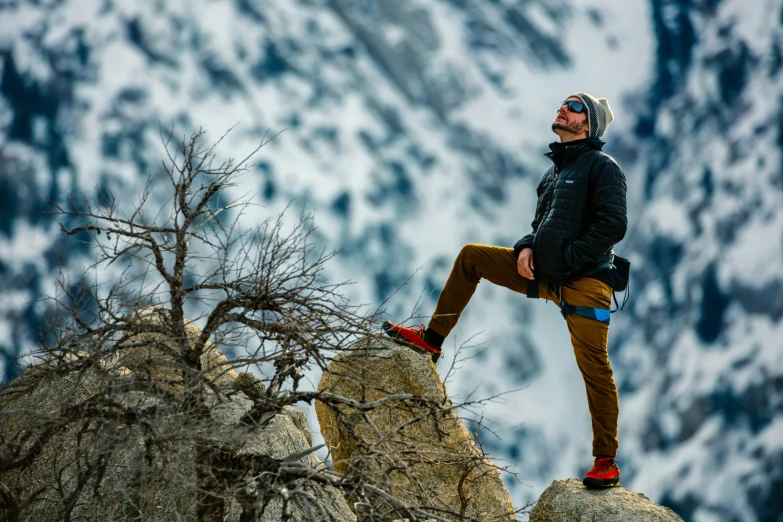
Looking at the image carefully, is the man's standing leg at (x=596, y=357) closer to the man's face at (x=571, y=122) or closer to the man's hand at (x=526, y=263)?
the man's hand at (x=526, y=263)

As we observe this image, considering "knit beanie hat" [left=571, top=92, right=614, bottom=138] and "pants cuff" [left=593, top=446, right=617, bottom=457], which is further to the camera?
"knit beanie hat" [left=571, top=92, right=614, bottom=138]

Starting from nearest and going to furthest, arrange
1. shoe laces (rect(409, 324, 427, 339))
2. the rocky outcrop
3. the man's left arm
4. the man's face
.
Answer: the man's left arm, the man's face, the rocky outcrop, shoe laces (rect(409, 324, 427, 339))

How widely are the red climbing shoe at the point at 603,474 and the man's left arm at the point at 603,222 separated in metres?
1.65

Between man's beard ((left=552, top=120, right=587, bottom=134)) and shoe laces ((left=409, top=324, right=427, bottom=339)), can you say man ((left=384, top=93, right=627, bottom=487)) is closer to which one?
man's beard ((left=552, top=120, right=587, bottom=134))

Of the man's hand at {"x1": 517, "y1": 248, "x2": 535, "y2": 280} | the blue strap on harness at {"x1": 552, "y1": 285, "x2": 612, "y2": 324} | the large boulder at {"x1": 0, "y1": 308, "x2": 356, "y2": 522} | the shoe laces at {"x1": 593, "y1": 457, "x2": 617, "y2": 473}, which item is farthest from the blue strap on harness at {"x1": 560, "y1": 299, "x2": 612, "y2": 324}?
the large boulder at {"x1": 0, "y1": 308, "x2": 356, "y2": 522}

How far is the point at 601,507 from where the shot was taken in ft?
26.4

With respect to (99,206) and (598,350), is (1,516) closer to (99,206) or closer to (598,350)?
(99,206)

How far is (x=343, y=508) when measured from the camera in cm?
866

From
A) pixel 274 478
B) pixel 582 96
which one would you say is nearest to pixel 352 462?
pixel 274 478

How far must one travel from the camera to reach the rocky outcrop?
800 cm

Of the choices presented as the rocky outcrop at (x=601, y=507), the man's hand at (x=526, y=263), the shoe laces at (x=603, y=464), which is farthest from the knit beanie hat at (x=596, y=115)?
the rocky outcrop at (x=601, y=507)

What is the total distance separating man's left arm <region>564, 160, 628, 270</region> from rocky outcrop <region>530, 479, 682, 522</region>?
7.06 ft

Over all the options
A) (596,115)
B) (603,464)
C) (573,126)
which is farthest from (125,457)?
(596,115)

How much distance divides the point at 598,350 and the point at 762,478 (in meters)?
126
